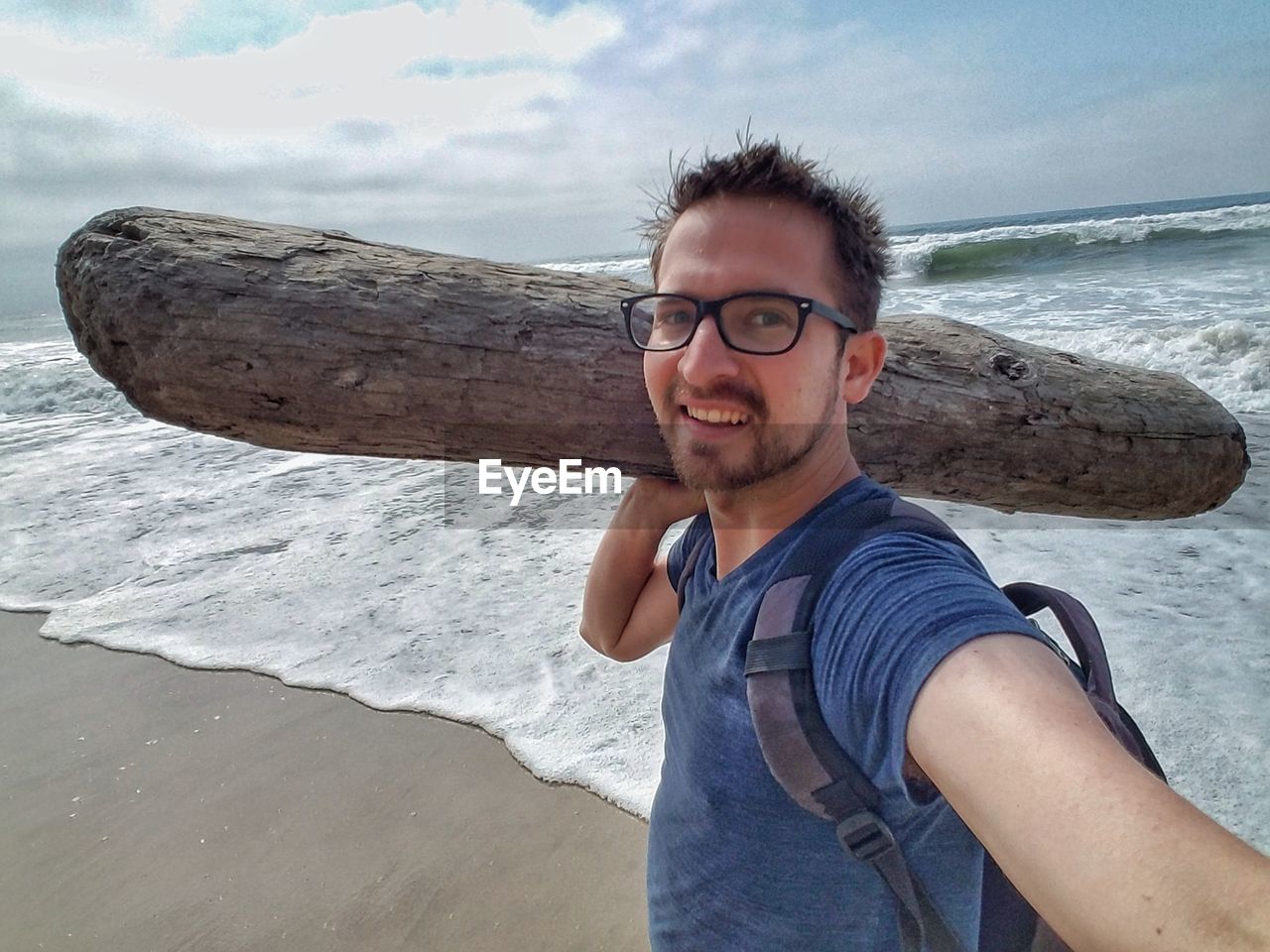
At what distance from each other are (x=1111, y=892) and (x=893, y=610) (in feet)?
1.08

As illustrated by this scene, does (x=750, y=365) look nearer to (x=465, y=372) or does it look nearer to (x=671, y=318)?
(x=671, y=318)

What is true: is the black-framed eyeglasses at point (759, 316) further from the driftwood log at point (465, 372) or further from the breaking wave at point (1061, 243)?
the breaking wave at point (1061, 243)

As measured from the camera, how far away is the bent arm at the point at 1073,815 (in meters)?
0.60

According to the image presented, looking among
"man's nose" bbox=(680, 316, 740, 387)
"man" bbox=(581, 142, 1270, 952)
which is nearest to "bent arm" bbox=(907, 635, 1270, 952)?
"man" bbox=(581, 142, 1270, 952)

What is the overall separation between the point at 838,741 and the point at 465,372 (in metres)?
1.03

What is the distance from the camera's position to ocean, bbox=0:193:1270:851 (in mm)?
3072

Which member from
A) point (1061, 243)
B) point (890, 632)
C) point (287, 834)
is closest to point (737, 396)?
point (890, 632)

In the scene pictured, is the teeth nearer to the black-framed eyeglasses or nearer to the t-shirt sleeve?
the black-framed eyeglasses

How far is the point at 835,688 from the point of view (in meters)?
0.88

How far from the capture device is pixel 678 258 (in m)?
1.26

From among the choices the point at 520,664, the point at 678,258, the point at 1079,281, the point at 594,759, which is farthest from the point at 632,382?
the point at 1079,281

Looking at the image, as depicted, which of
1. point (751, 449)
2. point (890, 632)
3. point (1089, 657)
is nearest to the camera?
point (890, 632)

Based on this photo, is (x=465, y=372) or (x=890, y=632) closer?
(x=890, y=632)

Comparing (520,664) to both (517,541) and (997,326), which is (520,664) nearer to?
(517,541)
